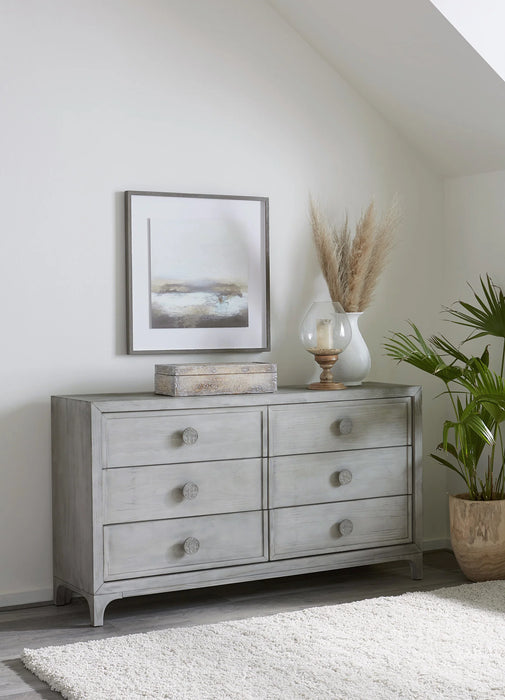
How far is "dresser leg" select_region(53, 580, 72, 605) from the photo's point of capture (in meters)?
3.47

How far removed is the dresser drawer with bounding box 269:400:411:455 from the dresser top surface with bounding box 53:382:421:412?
3cm

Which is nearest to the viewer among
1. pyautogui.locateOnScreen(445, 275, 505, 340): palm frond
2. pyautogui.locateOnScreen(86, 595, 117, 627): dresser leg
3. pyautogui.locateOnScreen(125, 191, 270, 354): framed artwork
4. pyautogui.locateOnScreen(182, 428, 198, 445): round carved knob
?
pyautogui.locateOnScreen(86, 595, 117, 627): dresser leg

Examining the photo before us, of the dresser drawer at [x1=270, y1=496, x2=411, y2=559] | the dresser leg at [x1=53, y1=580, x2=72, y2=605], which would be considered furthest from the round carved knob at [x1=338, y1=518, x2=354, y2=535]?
the dresser leg at [x1=53, y1=580, x2=72, y2=605]

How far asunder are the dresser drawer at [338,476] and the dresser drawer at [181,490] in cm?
10

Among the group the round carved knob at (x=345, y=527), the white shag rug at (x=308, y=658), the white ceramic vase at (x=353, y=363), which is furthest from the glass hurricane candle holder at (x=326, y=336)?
the white shag rug at (x=308, y=658)

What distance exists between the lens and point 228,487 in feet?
11.2

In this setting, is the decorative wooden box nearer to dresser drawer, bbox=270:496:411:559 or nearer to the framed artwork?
the framed artwork

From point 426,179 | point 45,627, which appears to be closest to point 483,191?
point 426,179

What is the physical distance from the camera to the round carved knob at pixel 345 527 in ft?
11.9

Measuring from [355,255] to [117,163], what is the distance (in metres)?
1.03

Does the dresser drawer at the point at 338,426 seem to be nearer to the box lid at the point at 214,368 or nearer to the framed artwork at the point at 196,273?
the box lid at the point at 214,368

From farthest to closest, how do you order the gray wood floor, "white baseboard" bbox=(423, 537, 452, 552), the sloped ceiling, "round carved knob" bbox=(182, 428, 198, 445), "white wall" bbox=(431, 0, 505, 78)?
"white baseboard" bbox=(423, 537, 452, 552), the sloped ceiling, "white wall" bbox=(431, 0, 505, 78), "round carved knob" bbox=(182, 428, 198, 445), the gray wood floor

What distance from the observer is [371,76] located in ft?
13.1

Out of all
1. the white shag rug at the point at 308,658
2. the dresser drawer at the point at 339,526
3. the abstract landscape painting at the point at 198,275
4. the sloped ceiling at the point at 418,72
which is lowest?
the white shag rug at the point at 308,658
